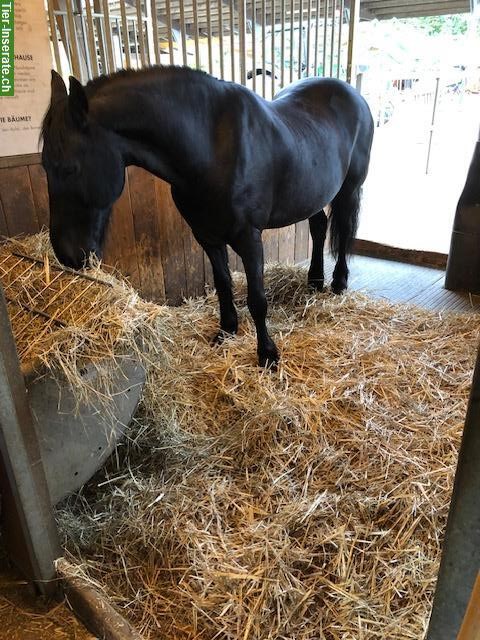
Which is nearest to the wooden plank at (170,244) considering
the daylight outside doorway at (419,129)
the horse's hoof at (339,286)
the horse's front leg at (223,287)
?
the horse's front leg at (223,287)

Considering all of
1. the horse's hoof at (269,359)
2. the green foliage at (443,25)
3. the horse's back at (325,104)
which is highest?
the green foliage at (443,25)

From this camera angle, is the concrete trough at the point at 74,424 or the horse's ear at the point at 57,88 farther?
the horse's ear at the point at 57,88

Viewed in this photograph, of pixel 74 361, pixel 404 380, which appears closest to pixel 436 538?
pixel 404 380

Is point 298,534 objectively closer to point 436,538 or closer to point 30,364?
point 436,538

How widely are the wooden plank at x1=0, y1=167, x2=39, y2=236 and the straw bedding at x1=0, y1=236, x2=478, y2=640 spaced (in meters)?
0.26

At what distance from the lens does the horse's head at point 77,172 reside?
4.60 feet

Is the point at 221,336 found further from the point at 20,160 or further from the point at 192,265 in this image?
the point at 20,160

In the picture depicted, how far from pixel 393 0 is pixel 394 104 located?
5235mm

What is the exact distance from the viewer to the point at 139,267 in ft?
8.31

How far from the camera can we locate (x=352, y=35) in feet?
10.5

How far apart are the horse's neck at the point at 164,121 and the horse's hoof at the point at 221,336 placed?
846 millimetres

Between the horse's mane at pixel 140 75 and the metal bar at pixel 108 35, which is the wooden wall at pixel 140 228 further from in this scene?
the horse's mane at pixel 140 75

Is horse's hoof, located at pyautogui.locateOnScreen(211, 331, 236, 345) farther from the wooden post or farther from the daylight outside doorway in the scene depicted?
the daylight outside doorway

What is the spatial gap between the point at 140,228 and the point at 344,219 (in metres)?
1.26
